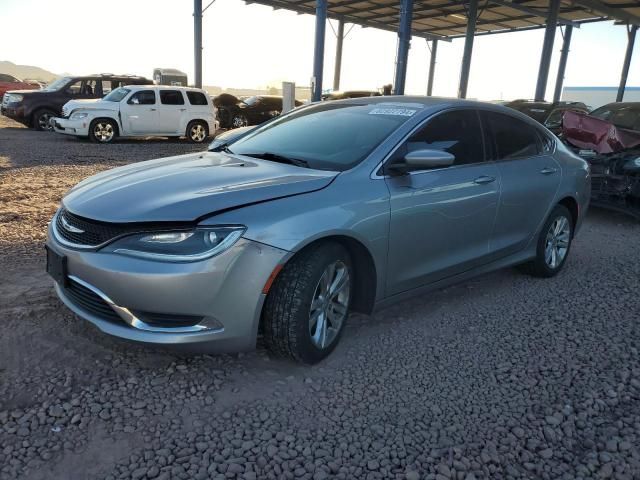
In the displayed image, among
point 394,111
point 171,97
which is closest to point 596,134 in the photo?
point 394,111

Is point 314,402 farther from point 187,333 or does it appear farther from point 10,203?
point 10,203

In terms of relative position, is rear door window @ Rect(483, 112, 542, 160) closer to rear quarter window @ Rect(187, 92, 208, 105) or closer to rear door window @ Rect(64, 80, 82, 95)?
rear quarter window @ Rect(187, 92, 208, 105)

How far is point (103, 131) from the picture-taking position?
539 inches

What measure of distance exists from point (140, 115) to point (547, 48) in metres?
18.5

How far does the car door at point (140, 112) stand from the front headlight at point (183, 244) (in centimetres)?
1240

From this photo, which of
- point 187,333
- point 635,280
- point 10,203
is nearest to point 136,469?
point 187,333

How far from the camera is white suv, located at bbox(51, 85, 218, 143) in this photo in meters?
13.4

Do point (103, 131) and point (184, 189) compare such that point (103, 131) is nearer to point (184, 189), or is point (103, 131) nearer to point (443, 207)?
point (184, 189)

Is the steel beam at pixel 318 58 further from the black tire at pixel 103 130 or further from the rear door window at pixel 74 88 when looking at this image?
the rear door window at pixel 74 88

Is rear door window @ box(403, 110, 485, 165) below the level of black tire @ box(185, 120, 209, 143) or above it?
above

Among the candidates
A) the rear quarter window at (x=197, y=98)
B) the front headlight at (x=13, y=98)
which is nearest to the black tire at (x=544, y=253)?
the rear quarter window at (x=197, y=98)

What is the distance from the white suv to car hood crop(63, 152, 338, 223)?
440 inches

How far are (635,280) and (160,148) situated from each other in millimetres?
11167

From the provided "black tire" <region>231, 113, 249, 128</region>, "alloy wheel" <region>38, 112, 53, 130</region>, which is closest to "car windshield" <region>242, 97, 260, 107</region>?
"black tire" <region>231, 113, 249, 128</region>
